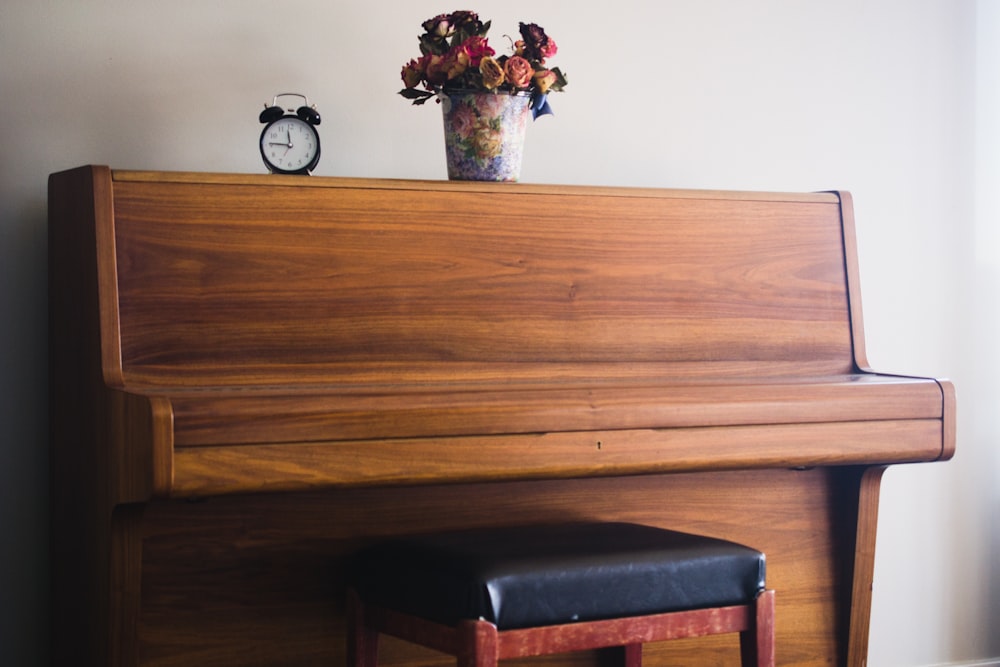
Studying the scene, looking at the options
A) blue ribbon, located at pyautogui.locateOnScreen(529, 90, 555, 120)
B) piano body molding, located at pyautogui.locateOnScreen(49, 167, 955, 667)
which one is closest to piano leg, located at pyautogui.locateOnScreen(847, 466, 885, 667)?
piano body molding, located at pyautogui.locateOnScreen(49, 167, 955, 667)

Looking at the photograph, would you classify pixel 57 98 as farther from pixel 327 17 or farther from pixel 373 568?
pixel 373 568

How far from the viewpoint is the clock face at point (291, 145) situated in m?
2.07

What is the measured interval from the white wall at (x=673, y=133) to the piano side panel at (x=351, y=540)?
384 millimetres

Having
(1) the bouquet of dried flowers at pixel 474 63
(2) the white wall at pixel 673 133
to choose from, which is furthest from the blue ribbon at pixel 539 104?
(2) the white wall at pixel 673 133

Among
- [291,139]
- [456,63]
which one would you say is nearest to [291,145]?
[291,139]

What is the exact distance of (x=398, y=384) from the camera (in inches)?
73.7

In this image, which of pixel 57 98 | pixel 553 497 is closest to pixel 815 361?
pixel 553 497

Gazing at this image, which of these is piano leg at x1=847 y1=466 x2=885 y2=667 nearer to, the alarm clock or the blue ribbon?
the blue ribbon

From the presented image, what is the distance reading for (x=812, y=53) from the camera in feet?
8.83

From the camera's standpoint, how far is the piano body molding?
66.1 inches

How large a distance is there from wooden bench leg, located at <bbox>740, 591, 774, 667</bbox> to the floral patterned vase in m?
0.84

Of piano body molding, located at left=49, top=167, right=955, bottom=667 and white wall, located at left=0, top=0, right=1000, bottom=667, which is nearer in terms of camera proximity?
piano body molding, located at left=49, top=167, right=955, bottom=667

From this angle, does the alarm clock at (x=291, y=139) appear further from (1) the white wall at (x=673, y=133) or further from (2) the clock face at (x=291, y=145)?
(1) the white wall at (x=673, y=133)

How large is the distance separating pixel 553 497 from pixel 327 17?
3.41 feet
